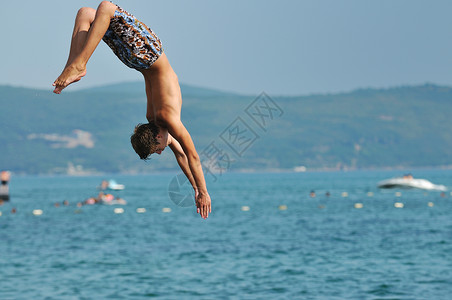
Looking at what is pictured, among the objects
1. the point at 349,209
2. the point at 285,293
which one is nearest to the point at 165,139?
the point at 285,293

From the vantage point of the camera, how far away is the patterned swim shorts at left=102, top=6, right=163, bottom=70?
9047 millimetres

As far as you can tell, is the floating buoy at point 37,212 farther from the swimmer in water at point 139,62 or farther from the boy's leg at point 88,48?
the boy's leg at point 88,48

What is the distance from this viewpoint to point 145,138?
9539mm

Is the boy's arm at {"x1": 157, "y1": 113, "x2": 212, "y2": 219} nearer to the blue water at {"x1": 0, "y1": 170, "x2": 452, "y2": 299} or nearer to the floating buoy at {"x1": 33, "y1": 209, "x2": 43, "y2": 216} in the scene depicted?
the blue water at {"x1": 0, "y1": 170, "x2": 452, "y2": 299}

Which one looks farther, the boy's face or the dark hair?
the boy's face

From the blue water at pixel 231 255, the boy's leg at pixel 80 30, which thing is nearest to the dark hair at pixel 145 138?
the boy's leg at pixel 80 30

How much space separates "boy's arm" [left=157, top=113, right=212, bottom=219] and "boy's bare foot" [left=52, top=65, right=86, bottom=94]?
1131 mm

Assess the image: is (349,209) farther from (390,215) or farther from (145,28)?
(145,28)

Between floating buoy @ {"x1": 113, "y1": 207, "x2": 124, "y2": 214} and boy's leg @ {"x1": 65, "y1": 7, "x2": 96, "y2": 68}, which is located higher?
boy's leg @ {"x1": 65, "y1": 7, "x2": 96, "y2": 68}

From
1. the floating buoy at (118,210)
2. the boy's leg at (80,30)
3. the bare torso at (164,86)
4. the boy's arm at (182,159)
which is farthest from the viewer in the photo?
the floating buoy at (118,210)

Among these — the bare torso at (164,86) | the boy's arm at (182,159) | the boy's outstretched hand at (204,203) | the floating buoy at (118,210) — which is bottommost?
the floating buoy at (118,210)

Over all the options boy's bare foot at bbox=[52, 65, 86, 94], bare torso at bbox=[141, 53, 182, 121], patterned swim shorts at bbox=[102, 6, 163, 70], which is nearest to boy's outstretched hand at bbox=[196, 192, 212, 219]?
bare torso at bbox=[141, 53, 182, 121]

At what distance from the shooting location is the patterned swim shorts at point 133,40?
905 cm

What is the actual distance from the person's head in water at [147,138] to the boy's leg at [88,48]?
3.41 ft
